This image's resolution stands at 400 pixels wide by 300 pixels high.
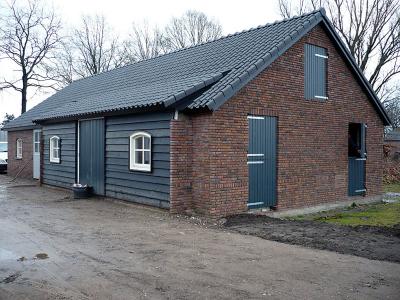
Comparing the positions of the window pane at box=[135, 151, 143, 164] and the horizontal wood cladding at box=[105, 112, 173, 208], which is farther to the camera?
the window pane at box=[135, 151, 143, 164]

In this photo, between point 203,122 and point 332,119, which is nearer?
point 203,122

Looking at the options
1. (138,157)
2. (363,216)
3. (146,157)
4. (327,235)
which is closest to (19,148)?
(138,157)

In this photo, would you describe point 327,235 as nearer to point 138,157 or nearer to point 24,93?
point 138,157

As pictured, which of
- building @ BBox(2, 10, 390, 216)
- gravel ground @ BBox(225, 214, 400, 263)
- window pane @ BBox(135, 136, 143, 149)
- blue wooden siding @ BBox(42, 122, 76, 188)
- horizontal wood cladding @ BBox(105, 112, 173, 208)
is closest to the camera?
gravel ground @ BBox(225, 214, 400, 263)

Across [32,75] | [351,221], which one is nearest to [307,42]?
[351,221]

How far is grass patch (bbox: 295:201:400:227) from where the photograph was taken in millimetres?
12656

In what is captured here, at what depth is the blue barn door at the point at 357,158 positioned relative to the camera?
1658cm

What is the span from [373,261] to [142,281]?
13.0 ft

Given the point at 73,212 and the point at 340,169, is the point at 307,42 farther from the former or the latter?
the point at 73,212

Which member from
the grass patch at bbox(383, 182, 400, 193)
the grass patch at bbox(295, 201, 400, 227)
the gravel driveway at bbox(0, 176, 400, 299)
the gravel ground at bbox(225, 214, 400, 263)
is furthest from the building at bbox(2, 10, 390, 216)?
the grass patch at bbox(383, 182, 400, 193)

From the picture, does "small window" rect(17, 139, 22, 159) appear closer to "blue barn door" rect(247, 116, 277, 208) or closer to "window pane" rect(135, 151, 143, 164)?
"window pane" rect(135, 151, 143, 164)

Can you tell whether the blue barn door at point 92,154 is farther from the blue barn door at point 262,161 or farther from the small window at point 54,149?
the blue barn door at point 262,161

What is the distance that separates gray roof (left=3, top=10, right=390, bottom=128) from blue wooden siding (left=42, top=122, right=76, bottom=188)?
0.60 meters

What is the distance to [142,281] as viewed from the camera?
6301mm
